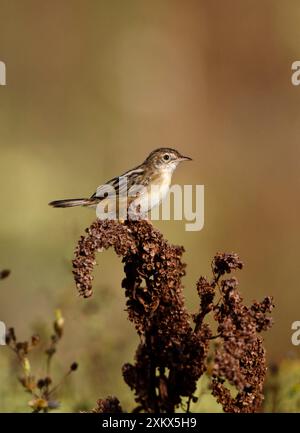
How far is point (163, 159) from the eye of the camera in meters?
7.18

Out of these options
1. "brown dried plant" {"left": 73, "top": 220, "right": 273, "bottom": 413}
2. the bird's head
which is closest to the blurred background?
the bird's head

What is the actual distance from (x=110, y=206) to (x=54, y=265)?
90.9 inches

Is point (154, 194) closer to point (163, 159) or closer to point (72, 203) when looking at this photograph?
point (163, 159)

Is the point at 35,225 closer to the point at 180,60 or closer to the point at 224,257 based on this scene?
the point at 180,60

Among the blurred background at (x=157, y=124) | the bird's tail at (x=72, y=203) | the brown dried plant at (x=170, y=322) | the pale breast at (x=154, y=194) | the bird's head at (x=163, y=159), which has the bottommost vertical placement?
the brown dried plant at (x=170, y=322)

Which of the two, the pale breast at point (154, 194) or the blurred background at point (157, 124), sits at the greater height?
the blurred background at point (157, 124)

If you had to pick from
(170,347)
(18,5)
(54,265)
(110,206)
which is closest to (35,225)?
(54,265)

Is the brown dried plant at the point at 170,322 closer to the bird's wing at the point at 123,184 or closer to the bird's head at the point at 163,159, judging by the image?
the bird's wing at the point at 123,184

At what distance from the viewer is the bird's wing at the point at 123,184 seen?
21.5 feet

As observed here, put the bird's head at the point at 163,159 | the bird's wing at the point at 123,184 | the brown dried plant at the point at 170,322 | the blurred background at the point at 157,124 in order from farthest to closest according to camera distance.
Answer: the blurred background at the point at 157,124
the bird's head at the point at 163,159
the bird's wing at the point at 123,184
the brown dried plant at the point at 170,322

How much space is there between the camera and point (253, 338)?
138 inches

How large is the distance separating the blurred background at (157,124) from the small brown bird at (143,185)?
4.77 ft

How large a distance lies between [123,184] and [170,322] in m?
2.98

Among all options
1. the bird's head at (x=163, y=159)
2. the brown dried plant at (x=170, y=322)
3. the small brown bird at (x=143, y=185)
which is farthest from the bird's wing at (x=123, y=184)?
the brown dried plant at (x=170, y=322)
